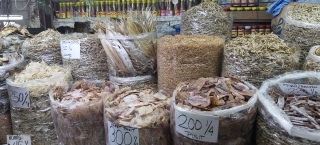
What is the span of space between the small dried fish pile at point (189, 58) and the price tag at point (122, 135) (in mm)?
312

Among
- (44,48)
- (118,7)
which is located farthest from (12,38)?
(118,7)

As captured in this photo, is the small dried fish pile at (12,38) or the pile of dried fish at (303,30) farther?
the small dried fish pile at (12,38)

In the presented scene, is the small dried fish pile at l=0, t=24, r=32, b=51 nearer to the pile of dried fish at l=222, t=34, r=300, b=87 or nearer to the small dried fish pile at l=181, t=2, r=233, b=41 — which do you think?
the small dried fish pile at l=181, t=2, r=233, b=41

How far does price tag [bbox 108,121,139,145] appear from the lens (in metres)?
0.78

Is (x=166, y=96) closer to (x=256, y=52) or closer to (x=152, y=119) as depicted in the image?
(x=152, y=119)

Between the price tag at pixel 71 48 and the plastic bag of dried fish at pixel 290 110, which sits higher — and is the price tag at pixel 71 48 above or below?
above

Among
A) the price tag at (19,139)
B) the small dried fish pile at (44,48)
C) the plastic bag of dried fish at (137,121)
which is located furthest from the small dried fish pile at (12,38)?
the plastic bag of dried fish at (137,121)

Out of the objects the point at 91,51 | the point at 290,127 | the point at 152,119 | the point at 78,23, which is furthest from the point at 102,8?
Result: the point at 290,127

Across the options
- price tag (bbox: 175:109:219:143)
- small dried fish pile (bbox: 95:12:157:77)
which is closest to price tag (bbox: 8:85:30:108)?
small dried fish pile (bbox: 95:12:157:77)

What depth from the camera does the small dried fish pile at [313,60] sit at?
0.92 m

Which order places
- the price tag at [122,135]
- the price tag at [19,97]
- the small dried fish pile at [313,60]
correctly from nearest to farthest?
the price tag at [122,135], the small dried fish pile at [313,60], the price tag at [19,97]

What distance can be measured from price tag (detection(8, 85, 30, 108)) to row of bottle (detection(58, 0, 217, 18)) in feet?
6.13

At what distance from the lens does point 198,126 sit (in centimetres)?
68

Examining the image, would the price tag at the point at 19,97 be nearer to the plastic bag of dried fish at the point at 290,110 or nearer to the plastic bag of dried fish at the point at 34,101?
the plastic bag of dried fish at the point at 34,101
